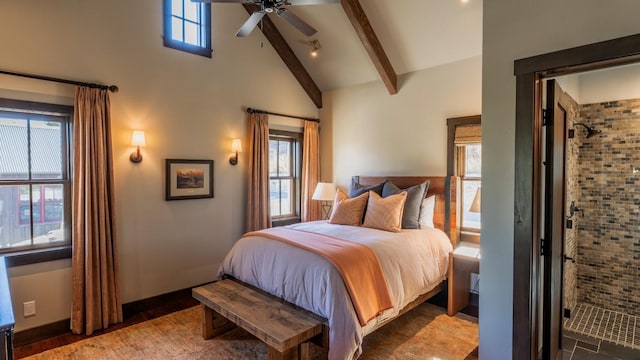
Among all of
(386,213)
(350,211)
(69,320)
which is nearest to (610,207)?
(386,213)

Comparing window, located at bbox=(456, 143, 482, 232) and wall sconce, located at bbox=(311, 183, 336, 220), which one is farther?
wall sconce, located at bbox=(311, 183, 336, 220)

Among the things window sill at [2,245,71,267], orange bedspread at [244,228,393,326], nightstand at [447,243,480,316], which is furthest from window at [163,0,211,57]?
nightstand at [447,243,480,316]

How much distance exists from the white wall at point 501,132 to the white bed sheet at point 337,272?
0.83m

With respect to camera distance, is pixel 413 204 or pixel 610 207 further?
pixel 413 204

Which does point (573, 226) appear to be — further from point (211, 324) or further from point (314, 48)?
point (314, 48)

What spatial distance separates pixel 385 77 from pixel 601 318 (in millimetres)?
3516

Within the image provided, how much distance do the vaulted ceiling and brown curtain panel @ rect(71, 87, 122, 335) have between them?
6.28ft

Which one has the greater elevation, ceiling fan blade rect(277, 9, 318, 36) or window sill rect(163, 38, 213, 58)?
window sill rect(163, 38, 213, 58)

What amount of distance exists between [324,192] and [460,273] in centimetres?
215

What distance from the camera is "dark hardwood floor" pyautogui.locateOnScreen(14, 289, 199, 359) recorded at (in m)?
2.94

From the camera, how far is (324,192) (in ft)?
16.3

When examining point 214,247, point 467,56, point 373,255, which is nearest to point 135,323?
point 214,247

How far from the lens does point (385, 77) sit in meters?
4.44

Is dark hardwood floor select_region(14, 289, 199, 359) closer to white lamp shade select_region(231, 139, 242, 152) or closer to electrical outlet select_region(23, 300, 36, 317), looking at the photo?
electrical outlet select_region(23, 300, 36, 317)
